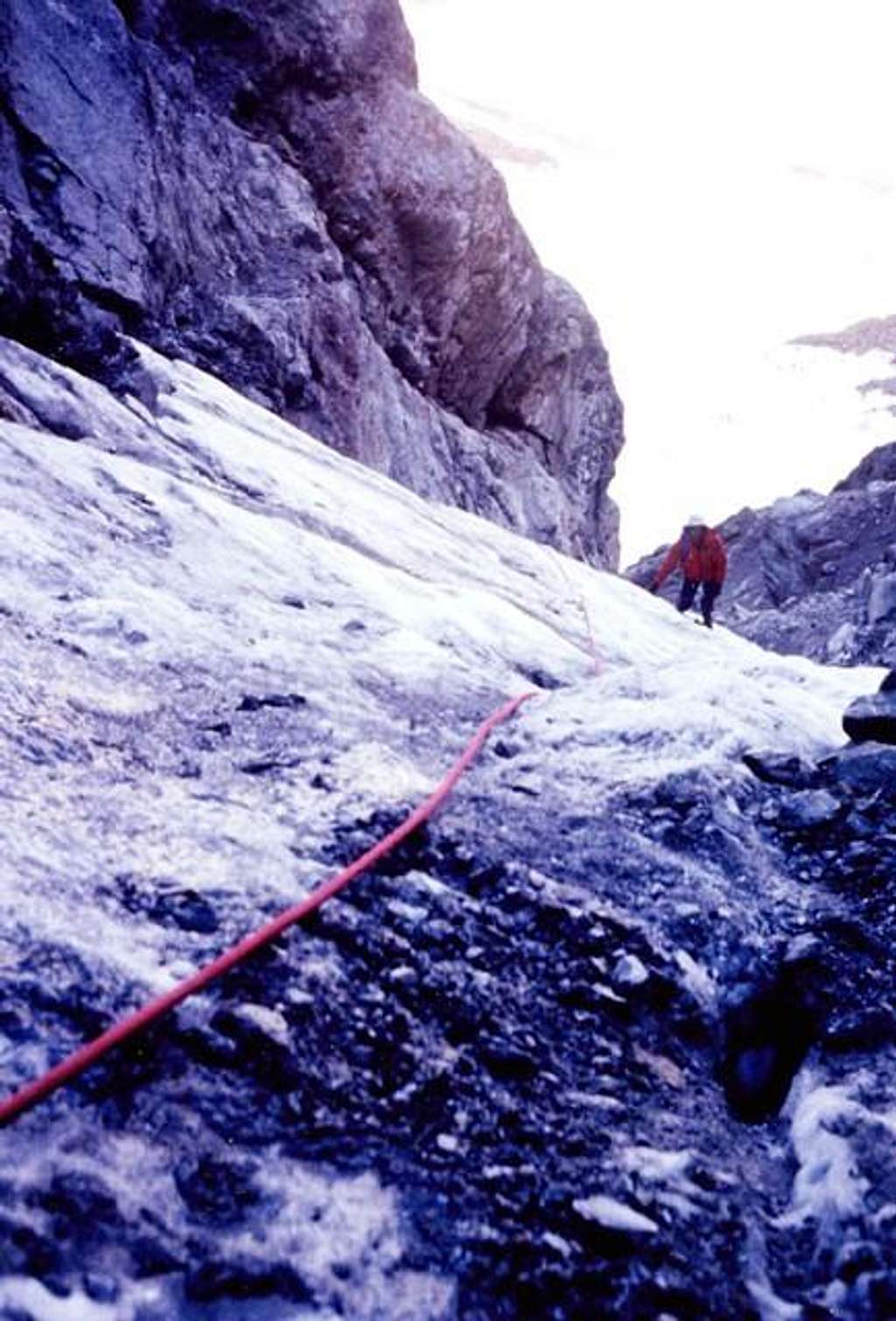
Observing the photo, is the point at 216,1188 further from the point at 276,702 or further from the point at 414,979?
the point at 276,702

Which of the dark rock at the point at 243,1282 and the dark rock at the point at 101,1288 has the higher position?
the dark rock at the point at 243,1282

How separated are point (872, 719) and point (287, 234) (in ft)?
49.7

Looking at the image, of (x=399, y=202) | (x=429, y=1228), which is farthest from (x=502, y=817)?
(x=399, y=202)

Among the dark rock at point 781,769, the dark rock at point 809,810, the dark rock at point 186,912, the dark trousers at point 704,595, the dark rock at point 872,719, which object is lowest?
the dark rock at point 186,912

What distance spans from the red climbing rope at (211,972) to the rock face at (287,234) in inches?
291

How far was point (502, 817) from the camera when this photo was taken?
3938 millimetres

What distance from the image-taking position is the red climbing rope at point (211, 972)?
2139 mm

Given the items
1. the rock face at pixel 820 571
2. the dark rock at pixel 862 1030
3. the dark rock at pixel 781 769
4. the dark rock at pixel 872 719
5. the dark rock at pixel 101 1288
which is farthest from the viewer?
the rock face at pixel 820 571

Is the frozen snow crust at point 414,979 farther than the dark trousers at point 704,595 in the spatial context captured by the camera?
No

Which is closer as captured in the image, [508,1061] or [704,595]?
[508,1061]

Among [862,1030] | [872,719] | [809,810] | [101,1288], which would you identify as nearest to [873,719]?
[872,719]

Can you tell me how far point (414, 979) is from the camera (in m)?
2.92

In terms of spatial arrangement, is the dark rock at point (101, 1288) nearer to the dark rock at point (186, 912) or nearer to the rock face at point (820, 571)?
the dark rock at point (186, 912)

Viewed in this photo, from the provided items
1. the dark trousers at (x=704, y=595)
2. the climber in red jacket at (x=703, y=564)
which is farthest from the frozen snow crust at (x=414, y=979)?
the climber in red jacket at (x=703, y=564)
